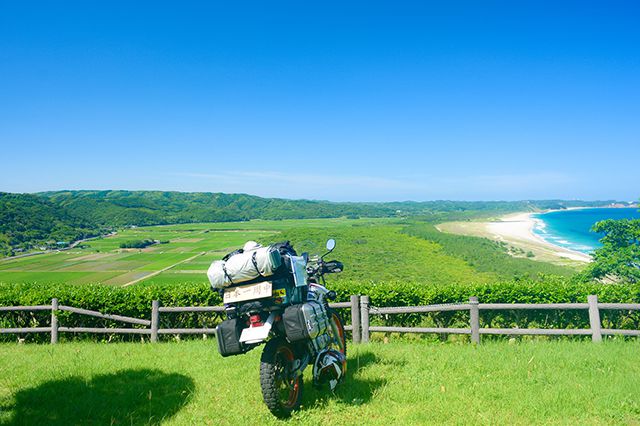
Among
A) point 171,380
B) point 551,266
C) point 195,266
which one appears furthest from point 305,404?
point 195,266

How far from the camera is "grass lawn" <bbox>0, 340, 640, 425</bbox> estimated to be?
481 centimetres

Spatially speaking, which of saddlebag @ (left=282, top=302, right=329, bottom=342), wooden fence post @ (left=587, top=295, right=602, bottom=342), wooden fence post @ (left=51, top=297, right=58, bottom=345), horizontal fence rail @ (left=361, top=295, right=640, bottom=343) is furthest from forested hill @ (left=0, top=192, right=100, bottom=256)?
wooden fence post @ (left=587, top=295, right=602, bottom=342)

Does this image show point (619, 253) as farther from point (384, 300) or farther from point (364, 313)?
point (364, 313)

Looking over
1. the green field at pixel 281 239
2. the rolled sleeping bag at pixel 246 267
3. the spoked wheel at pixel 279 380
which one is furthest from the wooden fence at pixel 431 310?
the green field at pixel 281 239

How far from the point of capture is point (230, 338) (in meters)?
4.71

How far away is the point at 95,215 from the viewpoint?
16088 cm

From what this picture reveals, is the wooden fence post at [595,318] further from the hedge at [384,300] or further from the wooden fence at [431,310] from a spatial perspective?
the hedge at [384,300]

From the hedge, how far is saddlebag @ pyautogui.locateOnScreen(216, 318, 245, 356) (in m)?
5.98

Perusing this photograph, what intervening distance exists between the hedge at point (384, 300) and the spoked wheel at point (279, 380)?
219 inches

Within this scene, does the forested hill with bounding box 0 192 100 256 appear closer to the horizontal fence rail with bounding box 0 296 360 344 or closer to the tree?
the horizontal fence rail with bounding box 0 296 360 344

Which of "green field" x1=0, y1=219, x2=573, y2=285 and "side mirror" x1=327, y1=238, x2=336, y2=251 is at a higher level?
"side mirror" x1=327, y1=238, x2=336, y2=251

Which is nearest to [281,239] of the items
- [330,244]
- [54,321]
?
[54,321]

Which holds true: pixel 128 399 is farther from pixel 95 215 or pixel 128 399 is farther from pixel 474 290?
pixel 95 215

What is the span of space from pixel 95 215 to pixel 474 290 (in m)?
181
